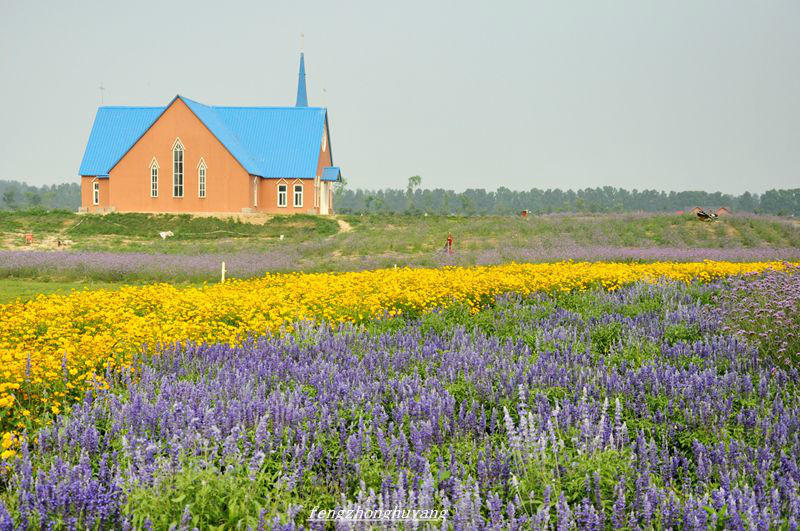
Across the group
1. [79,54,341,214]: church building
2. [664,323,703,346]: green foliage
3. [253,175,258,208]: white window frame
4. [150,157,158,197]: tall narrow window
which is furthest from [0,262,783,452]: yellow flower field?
[150,157,158,197]: tall narrow window

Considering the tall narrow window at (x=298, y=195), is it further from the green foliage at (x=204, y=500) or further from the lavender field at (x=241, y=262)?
the green foliage at (x=204, y=500)

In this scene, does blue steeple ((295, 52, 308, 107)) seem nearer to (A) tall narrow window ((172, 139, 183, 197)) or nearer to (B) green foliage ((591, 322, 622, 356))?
(A) tall narrow window ((172, 139, 183, 197))

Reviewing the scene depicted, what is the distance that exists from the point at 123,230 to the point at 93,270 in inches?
837

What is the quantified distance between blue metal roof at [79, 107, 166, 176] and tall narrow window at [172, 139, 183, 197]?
4.74 m

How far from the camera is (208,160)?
150ft

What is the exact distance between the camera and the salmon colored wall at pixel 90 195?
4903 cm

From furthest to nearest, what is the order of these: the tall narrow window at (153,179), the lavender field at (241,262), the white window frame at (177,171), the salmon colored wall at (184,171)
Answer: the tall narrow window at (153,179), the white window frame at (177,171), the salmon colored wall at (184,171), the lavender field at (241,262)

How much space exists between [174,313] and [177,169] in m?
38.9

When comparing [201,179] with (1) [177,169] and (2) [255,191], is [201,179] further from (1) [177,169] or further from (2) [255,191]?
(2) [255,191]

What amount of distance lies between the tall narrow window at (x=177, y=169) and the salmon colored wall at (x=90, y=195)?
238 inches

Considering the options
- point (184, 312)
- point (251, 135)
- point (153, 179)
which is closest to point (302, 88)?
point (251, 135)

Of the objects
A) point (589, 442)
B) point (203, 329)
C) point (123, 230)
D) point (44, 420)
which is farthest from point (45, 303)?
point (123, 230)

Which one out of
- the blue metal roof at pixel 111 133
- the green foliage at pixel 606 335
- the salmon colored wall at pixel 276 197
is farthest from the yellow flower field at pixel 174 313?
the blue metal roof at pixel 111 133

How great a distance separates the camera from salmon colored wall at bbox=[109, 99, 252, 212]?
45500mm
